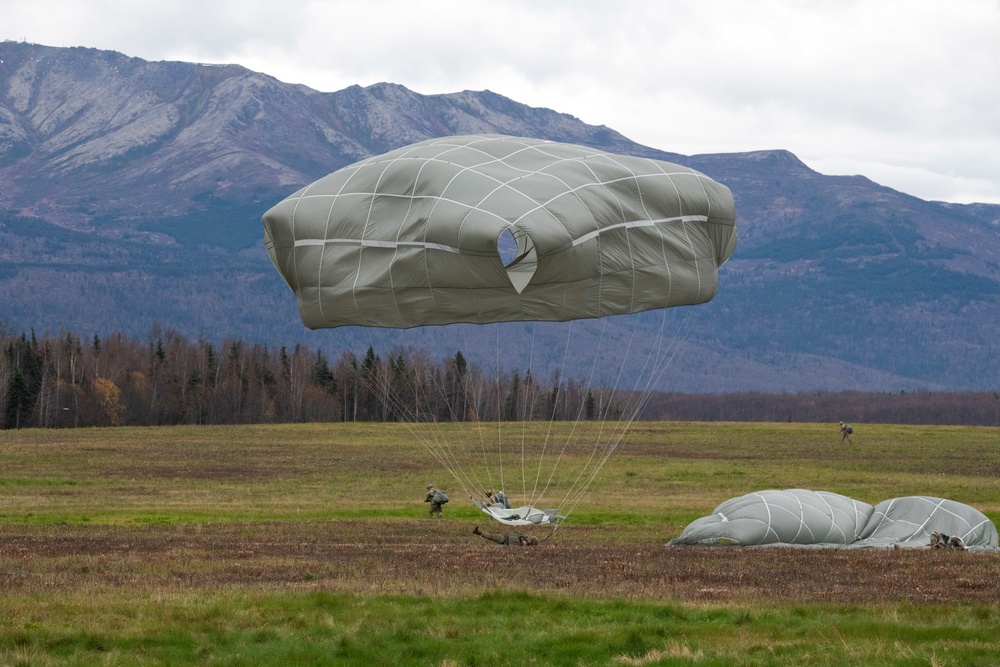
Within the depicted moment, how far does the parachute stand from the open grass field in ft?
13.6

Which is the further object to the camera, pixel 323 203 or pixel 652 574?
pixel 323 203

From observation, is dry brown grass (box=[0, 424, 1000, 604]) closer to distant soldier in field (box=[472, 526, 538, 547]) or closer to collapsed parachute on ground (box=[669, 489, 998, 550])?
distant soldier in field (box=[472, 526, 538, 547])

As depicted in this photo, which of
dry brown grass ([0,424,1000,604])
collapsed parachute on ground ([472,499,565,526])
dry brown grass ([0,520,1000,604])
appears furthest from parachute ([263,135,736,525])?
collapsed parachute on ground ([472,499,565,526])

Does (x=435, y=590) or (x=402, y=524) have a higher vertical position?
(x=435, y=590)

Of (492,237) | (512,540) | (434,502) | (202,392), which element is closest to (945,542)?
(512,540)

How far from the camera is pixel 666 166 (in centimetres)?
2497

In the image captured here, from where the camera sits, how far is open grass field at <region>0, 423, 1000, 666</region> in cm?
1453

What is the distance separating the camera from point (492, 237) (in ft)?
67.3

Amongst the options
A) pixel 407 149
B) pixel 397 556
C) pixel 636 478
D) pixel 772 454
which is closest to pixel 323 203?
pixel 407 149

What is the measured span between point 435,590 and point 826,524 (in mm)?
11228

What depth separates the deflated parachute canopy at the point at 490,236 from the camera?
70.0 ft

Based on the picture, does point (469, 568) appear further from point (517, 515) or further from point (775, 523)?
point (517, 515)

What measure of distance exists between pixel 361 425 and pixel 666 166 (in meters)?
78.8

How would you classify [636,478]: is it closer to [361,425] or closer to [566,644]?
[566,644]
